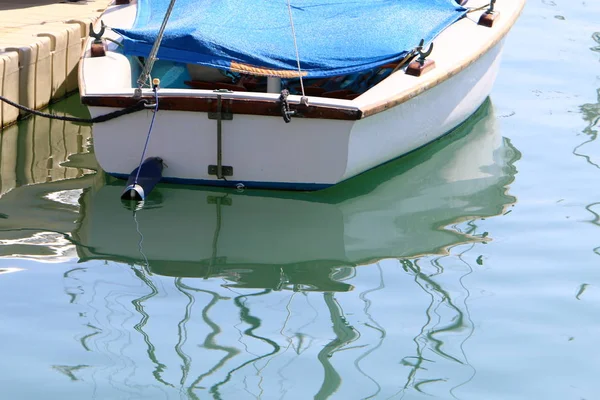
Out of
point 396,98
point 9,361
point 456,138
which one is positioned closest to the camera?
point 9,361

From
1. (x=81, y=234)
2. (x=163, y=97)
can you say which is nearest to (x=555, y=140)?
(x=163, y=97)

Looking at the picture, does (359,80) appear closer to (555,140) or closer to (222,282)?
(555,140)

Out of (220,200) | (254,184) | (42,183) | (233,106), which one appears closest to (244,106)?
(233,106)

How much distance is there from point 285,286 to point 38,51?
11.3ft

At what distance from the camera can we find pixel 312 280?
5.20 meters

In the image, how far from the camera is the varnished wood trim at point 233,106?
18.8ft

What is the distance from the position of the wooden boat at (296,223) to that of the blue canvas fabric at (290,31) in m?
0.78

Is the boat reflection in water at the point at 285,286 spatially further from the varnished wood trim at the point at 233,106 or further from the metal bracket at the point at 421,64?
the metal bracket at the point at 421,64

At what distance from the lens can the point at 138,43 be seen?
22.0ft

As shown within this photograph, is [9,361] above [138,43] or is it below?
below

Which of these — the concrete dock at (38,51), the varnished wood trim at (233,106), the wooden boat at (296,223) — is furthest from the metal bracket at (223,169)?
the concrete dock at (38,51)

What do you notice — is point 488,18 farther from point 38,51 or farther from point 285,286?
point 285,286

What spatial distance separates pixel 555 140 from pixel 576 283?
8.88 feet

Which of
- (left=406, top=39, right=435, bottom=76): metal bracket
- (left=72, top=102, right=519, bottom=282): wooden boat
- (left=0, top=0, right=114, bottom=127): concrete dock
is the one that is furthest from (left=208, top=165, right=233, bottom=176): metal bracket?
(left=0, top=0, right=114, bottom=127): concrete dock
